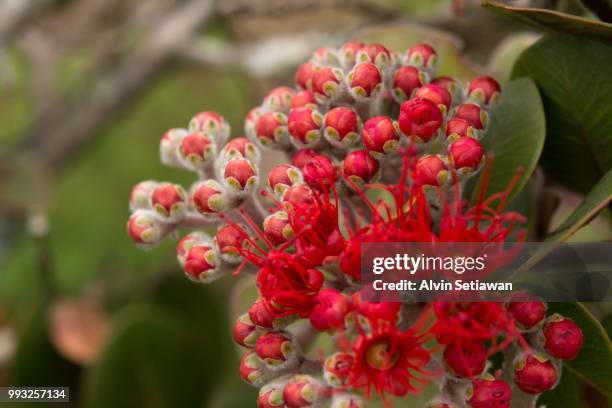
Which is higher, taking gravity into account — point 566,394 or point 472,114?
point 472,114

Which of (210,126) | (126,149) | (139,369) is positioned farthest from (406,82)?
(126,149)

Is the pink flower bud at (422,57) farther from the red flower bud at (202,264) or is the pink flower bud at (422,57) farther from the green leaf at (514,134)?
the red flower bud at (202,264)

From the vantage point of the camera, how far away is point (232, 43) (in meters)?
2.80

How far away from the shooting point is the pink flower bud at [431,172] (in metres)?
0.88

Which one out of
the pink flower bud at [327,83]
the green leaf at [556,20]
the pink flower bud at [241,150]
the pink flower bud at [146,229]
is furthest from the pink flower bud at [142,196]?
the green leaf at [556,20]

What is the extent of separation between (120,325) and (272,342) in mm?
667

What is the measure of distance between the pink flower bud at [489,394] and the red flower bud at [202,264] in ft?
1.04

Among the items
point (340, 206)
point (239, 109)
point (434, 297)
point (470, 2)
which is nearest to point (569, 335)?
point (434, 297)

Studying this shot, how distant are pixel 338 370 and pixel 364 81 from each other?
34 cm

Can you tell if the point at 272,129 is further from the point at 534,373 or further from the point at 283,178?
the point at 534,373

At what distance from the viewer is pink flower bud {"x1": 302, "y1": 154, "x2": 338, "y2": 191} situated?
0.91 m

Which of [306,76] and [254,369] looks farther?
[306,76]

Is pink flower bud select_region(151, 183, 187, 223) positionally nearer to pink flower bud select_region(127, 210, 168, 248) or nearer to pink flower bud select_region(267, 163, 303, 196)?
pink flower bud select_region(127, 210, 168, 248)

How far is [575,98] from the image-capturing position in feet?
3.26
